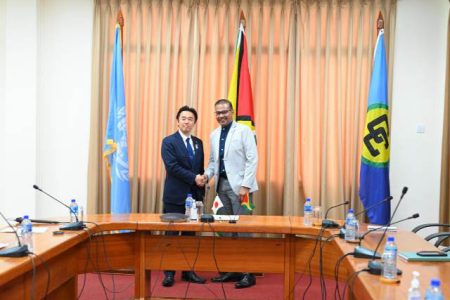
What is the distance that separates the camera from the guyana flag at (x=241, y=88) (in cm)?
421

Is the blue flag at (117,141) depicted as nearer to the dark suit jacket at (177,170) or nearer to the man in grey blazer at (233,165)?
the dark suit jacket at (177,170)

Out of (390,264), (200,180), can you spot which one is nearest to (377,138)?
(200,180)

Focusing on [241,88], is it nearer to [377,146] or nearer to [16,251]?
[377,146]

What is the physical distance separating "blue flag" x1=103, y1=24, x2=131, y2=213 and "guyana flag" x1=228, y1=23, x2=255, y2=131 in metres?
1.05

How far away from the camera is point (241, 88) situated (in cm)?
428

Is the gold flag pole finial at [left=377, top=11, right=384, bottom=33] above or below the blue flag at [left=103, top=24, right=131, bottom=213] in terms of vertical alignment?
above

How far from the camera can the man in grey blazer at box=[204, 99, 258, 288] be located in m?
3.68

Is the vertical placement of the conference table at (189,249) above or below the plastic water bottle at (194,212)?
below

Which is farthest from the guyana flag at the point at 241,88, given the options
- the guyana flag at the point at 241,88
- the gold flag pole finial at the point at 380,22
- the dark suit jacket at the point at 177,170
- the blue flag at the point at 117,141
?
the gold flag pole finial at the point at 380,22

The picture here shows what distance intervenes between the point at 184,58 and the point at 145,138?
2.98 ft

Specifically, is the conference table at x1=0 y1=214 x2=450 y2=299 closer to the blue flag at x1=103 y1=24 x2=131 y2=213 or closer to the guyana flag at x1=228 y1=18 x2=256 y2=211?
the blue flag at x1=103 y1=24 x2=131 y2=213

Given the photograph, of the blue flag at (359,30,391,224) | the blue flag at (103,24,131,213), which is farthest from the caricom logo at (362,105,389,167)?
the blue flag at (103,24,131,213)

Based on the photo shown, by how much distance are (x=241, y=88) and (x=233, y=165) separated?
916 mm

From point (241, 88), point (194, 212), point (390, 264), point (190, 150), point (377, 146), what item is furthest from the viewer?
point (241, 88)
